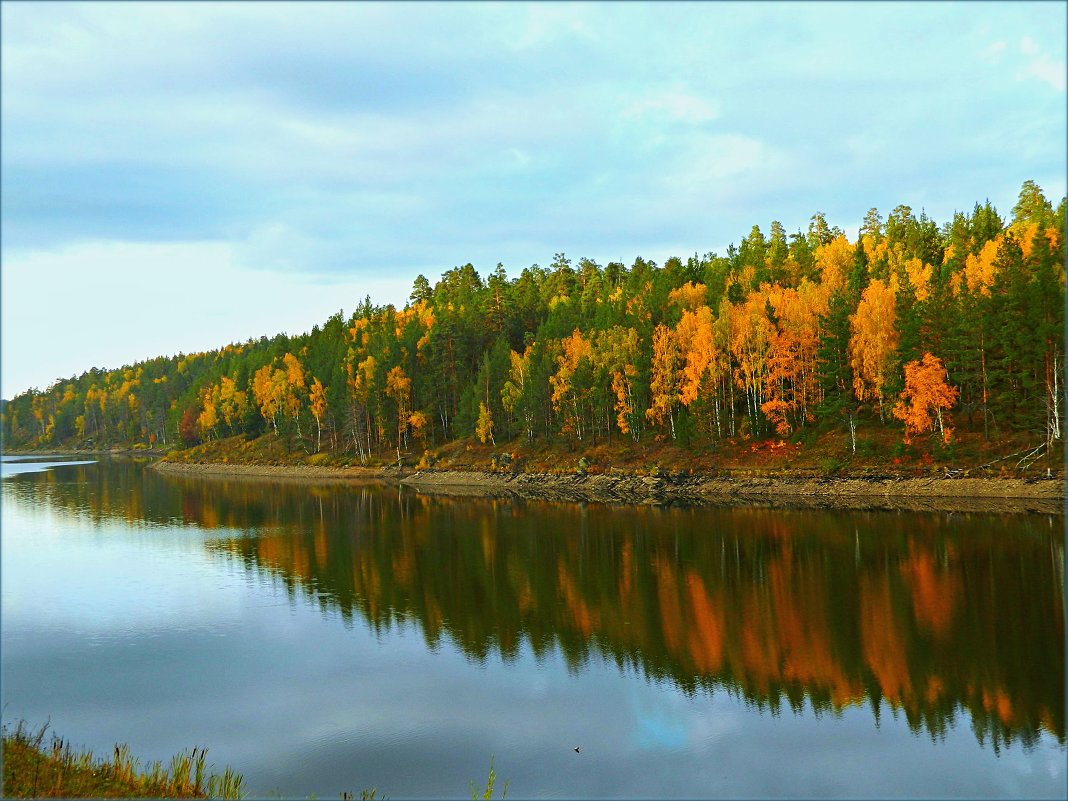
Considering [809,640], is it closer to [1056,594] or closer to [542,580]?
[1056,594]

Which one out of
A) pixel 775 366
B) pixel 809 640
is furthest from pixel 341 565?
pixel 775 366

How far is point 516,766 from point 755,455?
62790 mm

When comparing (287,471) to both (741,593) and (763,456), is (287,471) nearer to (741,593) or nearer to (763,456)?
(763,456)

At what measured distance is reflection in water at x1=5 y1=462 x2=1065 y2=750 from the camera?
25672 mm

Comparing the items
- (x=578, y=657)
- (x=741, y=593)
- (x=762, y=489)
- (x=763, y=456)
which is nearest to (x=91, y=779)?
(x=578, y=657)

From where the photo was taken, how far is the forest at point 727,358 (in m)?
69.6

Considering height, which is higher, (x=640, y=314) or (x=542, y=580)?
(x=640, y=314)

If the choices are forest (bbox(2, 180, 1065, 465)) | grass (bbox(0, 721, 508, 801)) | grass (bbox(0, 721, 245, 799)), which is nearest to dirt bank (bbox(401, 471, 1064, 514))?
forest (bbox(2, 180, 1065, 465))

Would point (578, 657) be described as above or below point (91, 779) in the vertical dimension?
below

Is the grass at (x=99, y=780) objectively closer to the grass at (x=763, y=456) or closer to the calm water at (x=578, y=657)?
the calm water at (x=578, y=657)

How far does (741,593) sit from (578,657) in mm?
11750

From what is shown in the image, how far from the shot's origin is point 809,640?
98.9 feet

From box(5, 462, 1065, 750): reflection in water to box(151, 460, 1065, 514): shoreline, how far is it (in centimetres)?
618

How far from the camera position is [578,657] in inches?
1166
